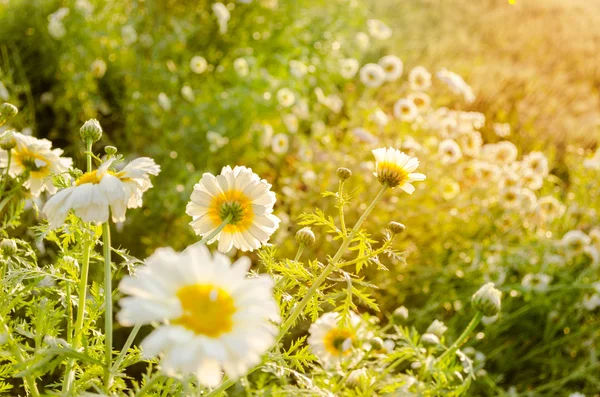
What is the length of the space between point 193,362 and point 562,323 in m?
1.98

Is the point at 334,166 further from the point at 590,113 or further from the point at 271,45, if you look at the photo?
the point at 590,113

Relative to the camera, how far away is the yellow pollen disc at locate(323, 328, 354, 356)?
1.12 m

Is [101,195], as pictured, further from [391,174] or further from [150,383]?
[391,174]

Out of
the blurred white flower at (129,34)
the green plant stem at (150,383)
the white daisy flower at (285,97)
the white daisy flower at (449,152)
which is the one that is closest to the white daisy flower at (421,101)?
the white daisy flower at (449,152)

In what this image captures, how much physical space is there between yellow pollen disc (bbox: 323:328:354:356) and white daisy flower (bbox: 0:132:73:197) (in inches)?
20.8

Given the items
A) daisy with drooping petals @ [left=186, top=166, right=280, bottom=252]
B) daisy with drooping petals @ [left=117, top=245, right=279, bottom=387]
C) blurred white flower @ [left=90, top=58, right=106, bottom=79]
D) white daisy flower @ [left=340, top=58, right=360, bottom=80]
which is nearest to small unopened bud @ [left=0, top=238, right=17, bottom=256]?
daisy with drooping petals @ [left=186, top=166, right=280, bottom=252]

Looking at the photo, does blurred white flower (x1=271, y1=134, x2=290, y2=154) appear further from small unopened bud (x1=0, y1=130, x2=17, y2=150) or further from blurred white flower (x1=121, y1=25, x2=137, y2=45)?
small unopened bud (x1=0, y1=130, x2=17, y2=150)

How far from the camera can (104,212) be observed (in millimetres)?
695

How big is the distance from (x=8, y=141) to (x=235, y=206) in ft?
1.15

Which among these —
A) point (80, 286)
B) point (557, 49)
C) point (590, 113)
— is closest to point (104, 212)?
point (80, 286)

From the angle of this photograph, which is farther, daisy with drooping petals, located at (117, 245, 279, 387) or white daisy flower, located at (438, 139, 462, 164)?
white daisy flower, located at (438, 139, 462, 164)

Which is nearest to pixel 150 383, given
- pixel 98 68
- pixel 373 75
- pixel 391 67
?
pixel 98 68

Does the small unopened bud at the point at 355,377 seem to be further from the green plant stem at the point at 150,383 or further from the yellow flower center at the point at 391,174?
the green plant stem at the point at 150,383

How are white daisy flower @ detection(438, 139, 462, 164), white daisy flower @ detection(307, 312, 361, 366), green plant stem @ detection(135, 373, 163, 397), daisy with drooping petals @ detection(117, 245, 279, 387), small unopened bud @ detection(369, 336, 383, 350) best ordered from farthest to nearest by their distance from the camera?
1. white daisy flower @ detection(438, 139, 462, 164)
2. white daisy flower @ detection(307, 312, 361, 366)
3. small unopened bud @ detection(369, 336, 383, 350)
4. green plant stem @ detection(135, 373, 163, 397)
5. daisy with drooping petals @ detection(117, 245, 279, 387)
